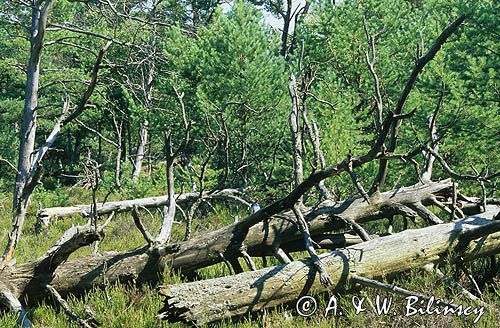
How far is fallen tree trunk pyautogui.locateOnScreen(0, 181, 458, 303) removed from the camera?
4.68 m

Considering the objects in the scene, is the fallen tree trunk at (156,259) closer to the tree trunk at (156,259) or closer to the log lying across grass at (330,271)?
the tree trunk at (156,259)

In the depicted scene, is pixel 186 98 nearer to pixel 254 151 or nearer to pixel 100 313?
pixel 254 151

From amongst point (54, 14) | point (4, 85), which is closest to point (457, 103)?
point (54, 14)

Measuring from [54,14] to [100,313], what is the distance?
13.8 m

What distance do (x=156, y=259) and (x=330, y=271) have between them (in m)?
1.87

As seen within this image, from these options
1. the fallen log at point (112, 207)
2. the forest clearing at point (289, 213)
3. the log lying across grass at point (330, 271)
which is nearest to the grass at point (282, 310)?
the forest clearing at point (289, 213)

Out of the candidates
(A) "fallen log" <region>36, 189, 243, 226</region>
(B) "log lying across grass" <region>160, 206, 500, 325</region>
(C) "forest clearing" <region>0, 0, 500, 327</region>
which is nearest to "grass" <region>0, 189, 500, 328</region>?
(C) "forest clearing" <region>0, 0, 500, 327</region>

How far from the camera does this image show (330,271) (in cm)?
422

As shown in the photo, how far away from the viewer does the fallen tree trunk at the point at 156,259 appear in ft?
15.4

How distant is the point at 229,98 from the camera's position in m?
10.7

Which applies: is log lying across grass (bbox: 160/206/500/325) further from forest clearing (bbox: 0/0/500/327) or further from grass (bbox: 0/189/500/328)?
grass (bbox: 0/189/500/328)

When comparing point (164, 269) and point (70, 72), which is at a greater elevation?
point (70, 72)

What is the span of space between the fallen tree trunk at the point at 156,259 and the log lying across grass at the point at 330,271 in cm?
60

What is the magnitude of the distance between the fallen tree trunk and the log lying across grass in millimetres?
598
